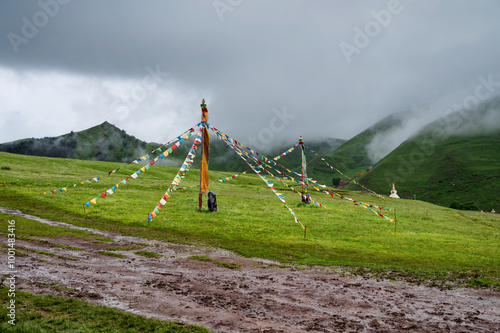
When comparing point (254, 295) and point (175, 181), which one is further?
point (175, 181)

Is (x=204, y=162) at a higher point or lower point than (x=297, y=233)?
higher

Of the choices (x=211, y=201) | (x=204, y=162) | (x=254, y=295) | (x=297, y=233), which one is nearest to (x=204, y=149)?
(x=204, y=162)

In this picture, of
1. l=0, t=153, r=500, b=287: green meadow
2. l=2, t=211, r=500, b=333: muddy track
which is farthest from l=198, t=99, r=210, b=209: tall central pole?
l=2, t=211, r=500, b=333: muddy track

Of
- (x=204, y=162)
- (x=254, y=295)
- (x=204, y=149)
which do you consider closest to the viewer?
(x=254, y=295)

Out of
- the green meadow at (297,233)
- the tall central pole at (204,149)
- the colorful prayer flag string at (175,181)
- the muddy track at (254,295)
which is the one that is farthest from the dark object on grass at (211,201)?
the muddy track at (254,295)

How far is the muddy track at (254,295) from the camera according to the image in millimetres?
9250

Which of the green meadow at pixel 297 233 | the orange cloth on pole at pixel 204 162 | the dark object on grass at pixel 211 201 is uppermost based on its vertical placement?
the orange cloth on pole at pixel 204 162

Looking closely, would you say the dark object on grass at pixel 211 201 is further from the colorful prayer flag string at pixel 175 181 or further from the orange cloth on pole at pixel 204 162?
the colorful prayer flag string at pixel 175 181

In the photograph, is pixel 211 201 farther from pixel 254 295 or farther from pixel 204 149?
pixel 254 295

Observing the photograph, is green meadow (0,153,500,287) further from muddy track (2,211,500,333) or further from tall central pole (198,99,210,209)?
muddy track (2,211,500,333)

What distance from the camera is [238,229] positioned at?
999 inches

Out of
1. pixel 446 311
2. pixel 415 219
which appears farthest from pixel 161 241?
pixel 415 219

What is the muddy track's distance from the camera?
9.25m

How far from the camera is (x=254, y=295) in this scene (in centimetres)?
1117
